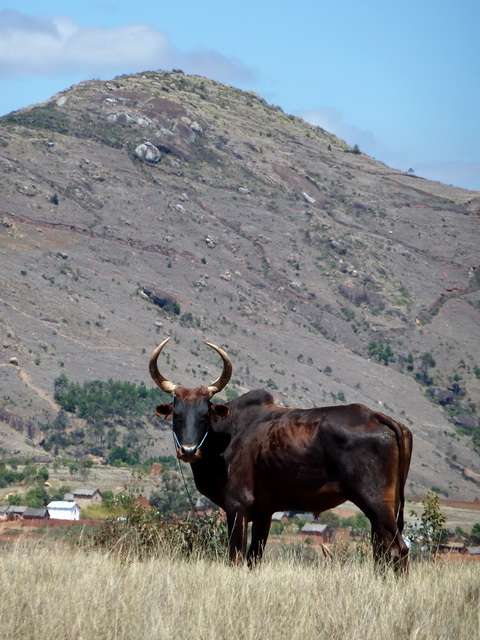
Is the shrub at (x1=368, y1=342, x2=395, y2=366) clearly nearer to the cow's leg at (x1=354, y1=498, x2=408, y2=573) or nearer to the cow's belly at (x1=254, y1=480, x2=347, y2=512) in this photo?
the cow's belly at (x1=254, y1=480, x2=347, y2=512)

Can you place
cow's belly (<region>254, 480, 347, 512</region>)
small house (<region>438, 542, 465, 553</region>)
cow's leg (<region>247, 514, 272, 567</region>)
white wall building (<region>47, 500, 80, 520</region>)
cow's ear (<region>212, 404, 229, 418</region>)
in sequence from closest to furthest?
1. cow's belly (<region>254, 480, 347, 512</region>)
2. cow's leg (<region>247, 514, 272, 567</region>)
3. cow's ear (<region>212, 404, 229, 418</region>)
4. small house (<region>438, 542, 465, 553</region>)
5. white wall building (<region>47, 500, 80, 520</region>)

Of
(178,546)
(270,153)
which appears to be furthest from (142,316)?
(178,546)

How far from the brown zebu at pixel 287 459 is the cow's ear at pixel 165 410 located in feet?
0.04

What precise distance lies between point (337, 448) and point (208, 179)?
14554 centimetres

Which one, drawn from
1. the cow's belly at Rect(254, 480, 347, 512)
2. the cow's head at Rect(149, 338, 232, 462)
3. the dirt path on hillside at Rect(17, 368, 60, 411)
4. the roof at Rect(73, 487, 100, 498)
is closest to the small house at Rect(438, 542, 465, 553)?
Answer: the cow's belly at Rect(254, 480, 347, 512)

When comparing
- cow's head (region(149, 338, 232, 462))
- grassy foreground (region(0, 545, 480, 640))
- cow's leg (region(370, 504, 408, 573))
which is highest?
cow's head (region(149, 338, 232, 462))

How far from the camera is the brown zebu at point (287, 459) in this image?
11.8m

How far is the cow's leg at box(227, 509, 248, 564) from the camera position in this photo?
12359 millimetres

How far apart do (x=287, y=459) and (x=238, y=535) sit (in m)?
0.80

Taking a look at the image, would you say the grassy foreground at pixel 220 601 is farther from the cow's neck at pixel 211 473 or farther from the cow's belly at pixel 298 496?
the cow's neck at pixel 211 473

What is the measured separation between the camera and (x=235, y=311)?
412 feet

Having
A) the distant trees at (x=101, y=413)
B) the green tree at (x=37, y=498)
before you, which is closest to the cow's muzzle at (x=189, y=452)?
the green tree at (x=37, y=498)

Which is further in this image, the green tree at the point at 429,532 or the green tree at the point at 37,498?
the green tree at the point at 37,498

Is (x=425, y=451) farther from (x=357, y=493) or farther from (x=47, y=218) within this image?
(x=357, y=493)
